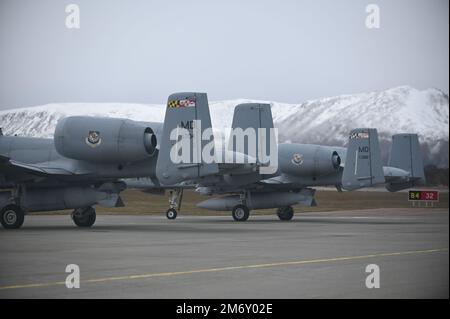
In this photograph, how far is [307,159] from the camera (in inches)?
1453

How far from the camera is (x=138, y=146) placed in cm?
2512

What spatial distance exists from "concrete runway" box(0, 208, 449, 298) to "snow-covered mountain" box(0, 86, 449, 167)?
3552mm

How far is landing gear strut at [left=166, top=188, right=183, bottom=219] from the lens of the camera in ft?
120

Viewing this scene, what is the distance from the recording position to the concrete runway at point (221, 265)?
34.2 ft


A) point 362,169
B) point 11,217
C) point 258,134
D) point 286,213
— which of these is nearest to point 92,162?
point 11,217

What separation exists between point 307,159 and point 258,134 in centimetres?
380

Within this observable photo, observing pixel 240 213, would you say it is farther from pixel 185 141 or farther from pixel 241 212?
pixel 185 141

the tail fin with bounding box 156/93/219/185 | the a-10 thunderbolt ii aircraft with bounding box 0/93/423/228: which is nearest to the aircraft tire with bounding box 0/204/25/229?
the a-10 thunderbolt ii aircraft with bounding box 0/93/423/228

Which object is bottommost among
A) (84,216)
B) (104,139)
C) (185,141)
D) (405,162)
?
(84,216)

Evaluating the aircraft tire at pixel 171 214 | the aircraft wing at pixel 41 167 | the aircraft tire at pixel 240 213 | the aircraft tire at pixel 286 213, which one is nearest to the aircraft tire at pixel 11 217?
the aircraft wing at pixel 41 167

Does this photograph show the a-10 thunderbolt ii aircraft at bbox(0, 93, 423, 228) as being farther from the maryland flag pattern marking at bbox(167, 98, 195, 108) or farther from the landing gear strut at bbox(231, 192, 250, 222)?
the landing gear strut at bbox(231, 192, 250, 222)

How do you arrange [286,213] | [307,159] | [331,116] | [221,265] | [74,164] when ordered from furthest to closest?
[286,213], [307,159], [331,116], [74,164], [221,265]
